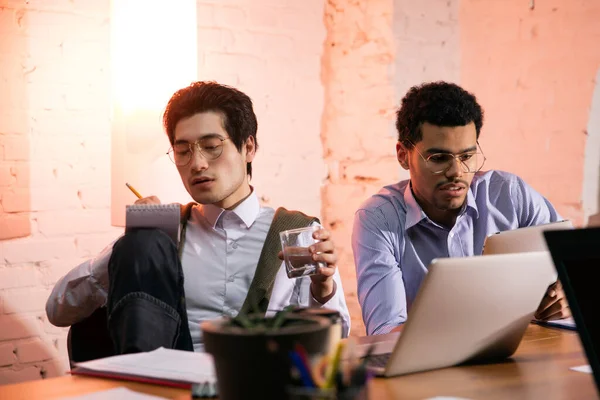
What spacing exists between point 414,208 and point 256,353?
1.57 meters

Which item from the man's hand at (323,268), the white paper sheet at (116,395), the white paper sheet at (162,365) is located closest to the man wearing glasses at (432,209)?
the man's hand at (323,268)

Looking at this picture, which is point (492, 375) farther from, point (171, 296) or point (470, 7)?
point (470, 7)

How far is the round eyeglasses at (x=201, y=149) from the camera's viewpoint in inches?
80.4

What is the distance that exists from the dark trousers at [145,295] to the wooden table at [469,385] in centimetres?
13

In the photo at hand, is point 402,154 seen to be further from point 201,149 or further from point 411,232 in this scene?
point 201,149

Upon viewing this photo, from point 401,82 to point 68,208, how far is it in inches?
57.6

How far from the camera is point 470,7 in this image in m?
3.28

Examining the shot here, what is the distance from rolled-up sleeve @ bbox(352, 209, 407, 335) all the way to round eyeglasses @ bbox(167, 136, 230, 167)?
1.56ft

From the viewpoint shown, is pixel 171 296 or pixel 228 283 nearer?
pixel 171 296

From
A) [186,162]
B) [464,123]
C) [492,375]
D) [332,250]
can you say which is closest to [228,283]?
[186,162]

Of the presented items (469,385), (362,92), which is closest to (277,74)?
(362,92)

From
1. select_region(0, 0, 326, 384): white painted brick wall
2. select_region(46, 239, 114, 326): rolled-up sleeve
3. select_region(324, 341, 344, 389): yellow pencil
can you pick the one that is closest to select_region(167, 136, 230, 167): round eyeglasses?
select_region(46, 239, 114, 326): rolled-up sleeve

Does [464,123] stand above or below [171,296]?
above

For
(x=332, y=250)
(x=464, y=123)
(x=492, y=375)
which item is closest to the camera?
(x=492, y=375)
